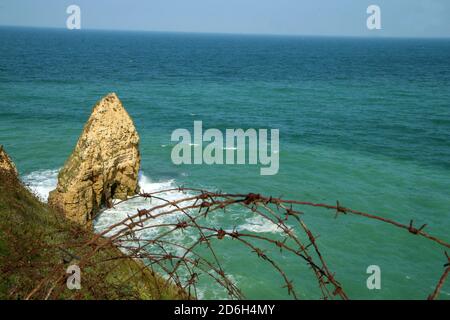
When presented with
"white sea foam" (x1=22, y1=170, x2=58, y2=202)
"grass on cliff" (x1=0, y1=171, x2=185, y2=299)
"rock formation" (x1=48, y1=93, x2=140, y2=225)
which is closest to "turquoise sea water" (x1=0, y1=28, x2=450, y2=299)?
"white sea foam" (x1=22, y1=170, x2=58, y2=202)

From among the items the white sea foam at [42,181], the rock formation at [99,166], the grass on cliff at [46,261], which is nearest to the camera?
the grass on cliff at [46,261]

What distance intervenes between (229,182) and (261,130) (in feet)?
51.2

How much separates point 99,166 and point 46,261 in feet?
46.8

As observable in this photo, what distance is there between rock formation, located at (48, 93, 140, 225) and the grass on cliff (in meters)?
4.71

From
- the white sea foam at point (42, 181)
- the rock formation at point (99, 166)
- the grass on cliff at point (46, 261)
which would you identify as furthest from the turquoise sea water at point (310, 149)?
the grass on cliff at point (46, 261)

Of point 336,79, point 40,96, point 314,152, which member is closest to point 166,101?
point 40,96

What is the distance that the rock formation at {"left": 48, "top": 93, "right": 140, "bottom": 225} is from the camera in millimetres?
18906

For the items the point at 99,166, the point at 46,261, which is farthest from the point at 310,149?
the point at 46,261

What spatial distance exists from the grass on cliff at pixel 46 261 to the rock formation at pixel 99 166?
4713 mm

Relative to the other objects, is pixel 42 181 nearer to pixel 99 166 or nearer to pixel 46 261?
pixel 99 166

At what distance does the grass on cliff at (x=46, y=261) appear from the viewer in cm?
585

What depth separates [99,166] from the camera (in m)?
19.8

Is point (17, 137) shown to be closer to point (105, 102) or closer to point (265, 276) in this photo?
point (105, 102)

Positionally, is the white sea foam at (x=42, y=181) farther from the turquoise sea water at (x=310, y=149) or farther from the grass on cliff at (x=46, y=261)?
the grass on cliff at (x=46, y=261)
